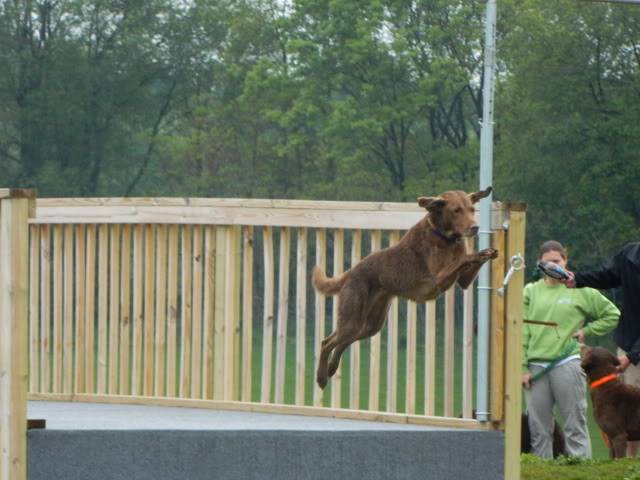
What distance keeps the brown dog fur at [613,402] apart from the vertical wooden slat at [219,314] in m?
2.43

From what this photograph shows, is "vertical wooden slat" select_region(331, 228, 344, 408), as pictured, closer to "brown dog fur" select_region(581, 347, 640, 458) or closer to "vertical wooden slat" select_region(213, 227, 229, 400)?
"vertical wooden slat" select_region(213, 227, 229, 400)

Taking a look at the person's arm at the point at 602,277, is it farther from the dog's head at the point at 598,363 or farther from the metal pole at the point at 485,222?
the dog's head at the point at 598,363

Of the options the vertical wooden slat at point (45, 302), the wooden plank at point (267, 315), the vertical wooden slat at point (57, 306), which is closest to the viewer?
the wooden plank at point (267, 315)

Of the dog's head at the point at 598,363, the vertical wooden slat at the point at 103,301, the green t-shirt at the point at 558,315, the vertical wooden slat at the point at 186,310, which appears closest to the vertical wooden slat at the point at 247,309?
the vertical wooden slat at the point at 186,310

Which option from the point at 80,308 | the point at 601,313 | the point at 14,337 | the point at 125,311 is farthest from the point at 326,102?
the point at 14,337

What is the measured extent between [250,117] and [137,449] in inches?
1478

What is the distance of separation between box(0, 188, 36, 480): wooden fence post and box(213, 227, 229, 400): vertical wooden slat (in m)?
1.43

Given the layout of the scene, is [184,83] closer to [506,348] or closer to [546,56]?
[546,56]

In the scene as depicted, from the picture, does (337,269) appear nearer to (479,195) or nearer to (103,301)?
(103,301)

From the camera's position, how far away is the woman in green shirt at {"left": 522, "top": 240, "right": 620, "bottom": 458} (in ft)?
28.3

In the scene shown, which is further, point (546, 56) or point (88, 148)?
point (88, 148)

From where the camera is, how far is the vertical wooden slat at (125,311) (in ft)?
23.9

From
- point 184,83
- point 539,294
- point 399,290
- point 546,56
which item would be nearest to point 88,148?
point 184,83

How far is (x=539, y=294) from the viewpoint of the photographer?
8672 mm
